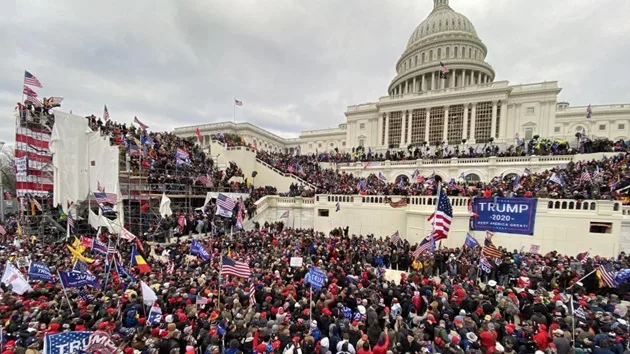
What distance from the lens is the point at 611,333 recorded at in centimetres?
572

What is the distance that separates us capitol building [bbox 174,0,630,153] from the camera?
139 ft

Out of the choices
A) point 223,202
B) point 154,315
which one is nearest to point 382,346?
point 154,315

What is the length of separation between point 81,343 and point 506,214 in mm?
16548

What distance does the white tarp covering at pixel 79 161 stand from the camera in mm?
18984

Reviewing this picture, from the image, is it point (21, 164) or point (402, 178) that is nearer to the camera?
point (21, 164)

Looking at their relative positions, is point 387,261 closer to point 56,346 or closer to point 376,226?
point 376,226

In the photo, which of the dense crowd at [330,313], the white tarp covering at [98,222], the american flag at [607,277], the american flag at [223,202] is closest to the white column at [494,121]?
the dense crowd at [330,313]

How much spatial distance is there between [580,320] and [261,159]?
103ft

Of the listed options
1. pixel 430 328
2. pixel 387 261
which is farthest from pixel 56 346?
pixel 387 261

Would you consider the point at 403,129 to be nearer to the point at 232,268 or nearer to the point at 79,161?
the point at 79,161

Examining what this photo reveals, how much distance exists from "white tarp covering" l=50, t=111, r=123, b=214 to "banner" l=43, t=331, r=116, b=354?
1761cm

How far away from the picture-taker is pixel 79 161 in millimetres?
20172

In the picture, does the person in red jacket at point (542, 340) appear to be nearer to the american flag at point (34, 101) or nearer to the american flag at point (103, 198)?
the american flag at point (103, 198)

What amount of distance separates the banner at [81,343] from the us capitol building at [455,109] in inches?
1646
